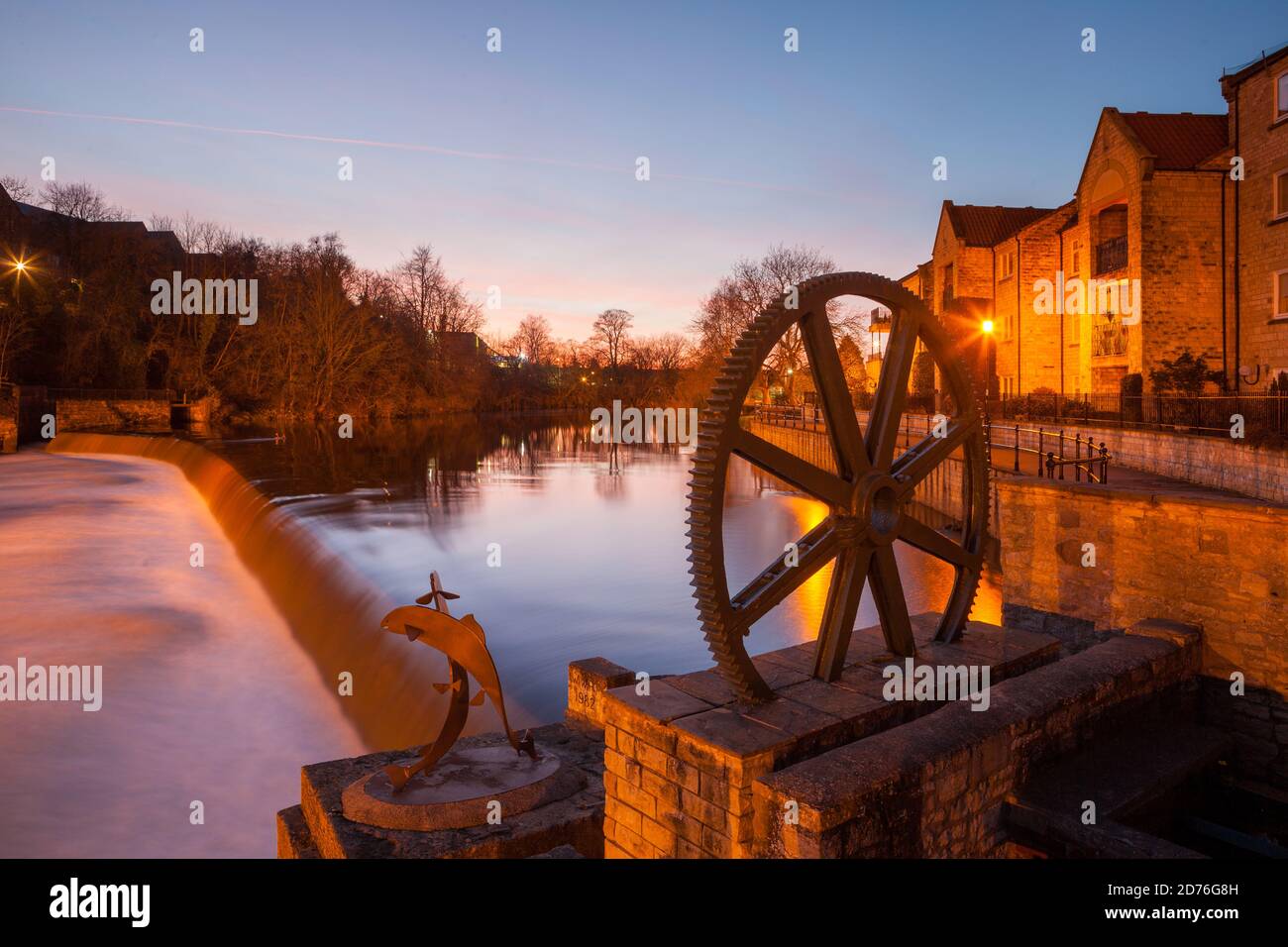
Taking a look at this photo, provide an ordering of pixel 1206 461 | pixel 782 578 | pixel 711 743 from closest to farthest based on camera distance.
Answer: pixel 711 743
pixel 782 578
pixel 1206 461

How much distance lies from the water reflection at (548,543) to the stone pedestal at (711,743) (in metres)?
6.20

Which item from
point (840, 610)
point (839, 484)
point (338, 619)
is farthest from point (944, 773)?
point (338, 619)

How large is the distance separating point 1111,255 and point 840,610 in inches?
1200

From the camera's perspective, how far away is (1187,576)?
947 cm

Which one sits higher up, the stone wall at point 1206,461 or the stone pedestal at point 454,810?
the stone wall at point 1206,461

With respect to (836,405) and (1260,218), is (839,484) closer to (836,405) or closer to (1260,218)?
(836,405)

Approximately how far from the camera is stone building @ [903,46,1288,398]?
23234mm

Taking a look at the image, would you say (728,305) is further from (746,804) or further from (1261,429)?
(746,804)

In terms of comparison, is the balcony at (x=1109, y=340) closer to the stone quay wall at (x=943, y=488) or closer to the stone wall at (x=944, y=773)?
the stone quay wall at (x=943, y=488)

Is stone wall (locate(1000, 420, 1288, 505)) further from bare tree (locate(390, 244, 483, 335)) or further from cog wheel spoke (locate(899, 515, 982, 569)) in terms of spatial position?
bare tree (locate(390, 244, 483, 335))

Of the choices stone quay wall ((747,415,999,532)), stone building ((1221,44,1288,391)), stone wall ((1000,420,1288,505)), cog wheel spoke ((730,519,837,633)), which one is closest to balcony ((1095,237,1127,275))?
stone building ((1221,44,1288,391))

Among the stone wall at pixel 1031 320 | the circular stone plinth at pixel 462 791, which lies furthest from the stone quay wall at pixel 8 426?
the circular stone plinth at pixel 462 791

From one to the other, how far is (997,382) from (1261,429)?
26.8 m

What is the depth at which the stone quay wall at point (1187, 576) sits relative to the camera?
28.5ft
